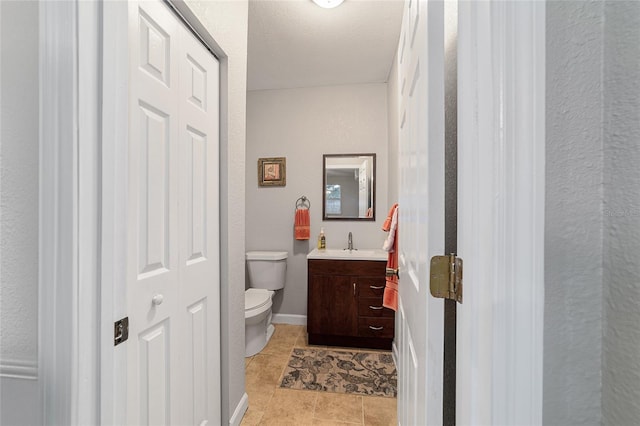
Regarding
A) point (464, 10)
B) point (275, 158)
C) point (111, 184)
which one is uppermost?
point (275, 158)

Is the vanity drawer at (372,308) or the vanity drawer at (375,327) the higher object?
the vanity drawer at (372,308)

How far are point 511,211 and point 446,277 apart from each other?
0.20 m

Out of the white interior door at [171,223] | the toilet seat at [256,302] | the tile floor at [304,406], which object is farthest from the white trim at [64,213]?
the toilet seat at [256,302]

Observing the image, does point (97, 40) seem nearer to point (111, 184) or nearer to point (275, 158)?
point (111, 184)

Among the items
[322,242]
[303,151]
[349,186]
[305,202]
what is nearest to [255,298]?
[322,242]

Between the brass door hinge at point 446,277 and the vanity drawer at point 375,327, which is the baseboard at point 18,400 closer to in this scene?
the brass door hinge at point 446,277

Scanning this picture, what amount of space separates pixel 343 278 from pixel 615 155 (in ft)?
7.08

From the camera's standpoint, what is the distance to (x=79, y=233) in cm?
55

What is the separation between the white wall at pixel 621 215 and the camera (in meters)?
0.35

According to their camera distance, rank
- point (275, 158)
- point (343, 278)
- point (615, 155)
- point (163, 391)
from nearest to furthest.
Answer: point (615, 155) → point (163, 391) → point (343, 278) → point (275, 158)

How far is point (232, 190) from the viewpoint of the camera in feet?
4.86

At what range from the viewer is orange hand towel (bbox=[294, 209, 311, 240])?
2.89 meters

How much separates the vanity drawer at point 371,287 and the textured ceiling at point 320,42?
193cm

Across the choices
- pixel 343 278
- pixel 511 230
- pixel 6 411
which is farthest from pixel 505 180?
pixel 343 278
